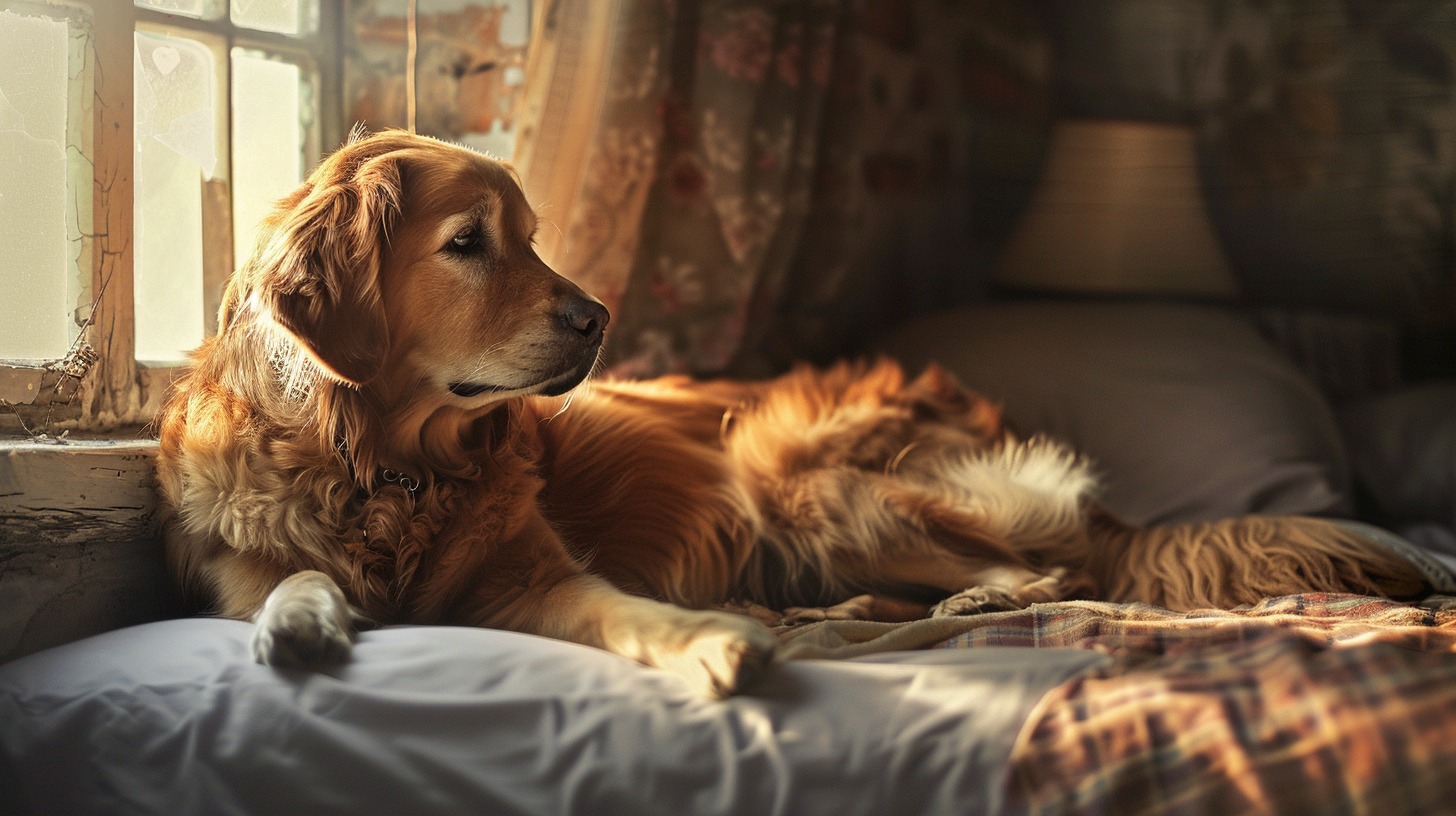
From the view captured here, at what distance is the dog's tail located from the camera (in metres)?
1.51

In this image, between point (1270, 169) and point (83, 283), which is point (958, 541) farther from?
point (1270, 169)

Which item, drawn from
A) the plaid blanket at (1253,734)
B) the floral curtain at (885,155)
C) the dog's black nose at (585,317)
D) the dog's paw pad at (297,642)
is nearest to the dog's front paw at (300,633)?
the dog's paw pad at (297,642)

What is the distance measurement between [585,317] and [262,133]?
1092 millimetres

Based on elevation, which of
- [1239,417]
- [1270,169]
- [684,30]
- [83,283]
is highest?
[684,30]

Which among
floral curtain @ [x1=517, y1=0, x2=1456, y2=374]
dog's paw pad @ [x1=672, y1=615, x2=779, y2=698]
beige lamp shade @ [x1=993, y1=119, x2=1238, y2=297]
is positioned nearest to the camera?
dog's paw pad @ [x1=672, y1=615, x2=779, y2=698]

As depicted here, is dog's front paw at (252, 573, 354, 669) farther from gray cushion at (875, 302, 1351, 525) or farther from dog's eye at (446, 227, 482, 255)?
gray cushion at (875, 302, 1351, 525)

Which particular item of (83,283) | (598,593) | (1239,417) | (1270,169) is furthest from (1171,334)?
(83,283)

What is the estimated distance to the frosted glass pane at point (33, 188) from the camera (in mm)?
1522

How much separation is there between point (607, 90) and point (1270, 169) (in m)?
1.84

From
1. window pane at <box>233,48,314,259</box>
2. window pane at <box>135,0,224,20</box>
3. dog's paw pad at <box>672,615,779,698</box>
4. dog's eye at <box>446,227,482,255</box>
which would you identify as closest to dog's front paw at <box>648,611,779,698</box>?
dog's paw pad at <box>672,615,779,698</box>

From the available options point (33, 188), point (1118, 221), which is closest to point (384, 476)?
point (33, 188)

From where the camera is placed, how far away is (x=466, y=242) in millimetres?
1294

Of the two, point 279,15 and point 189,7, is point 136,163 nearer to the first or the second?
point 189,7

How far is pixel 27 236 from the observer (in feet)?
5.05
